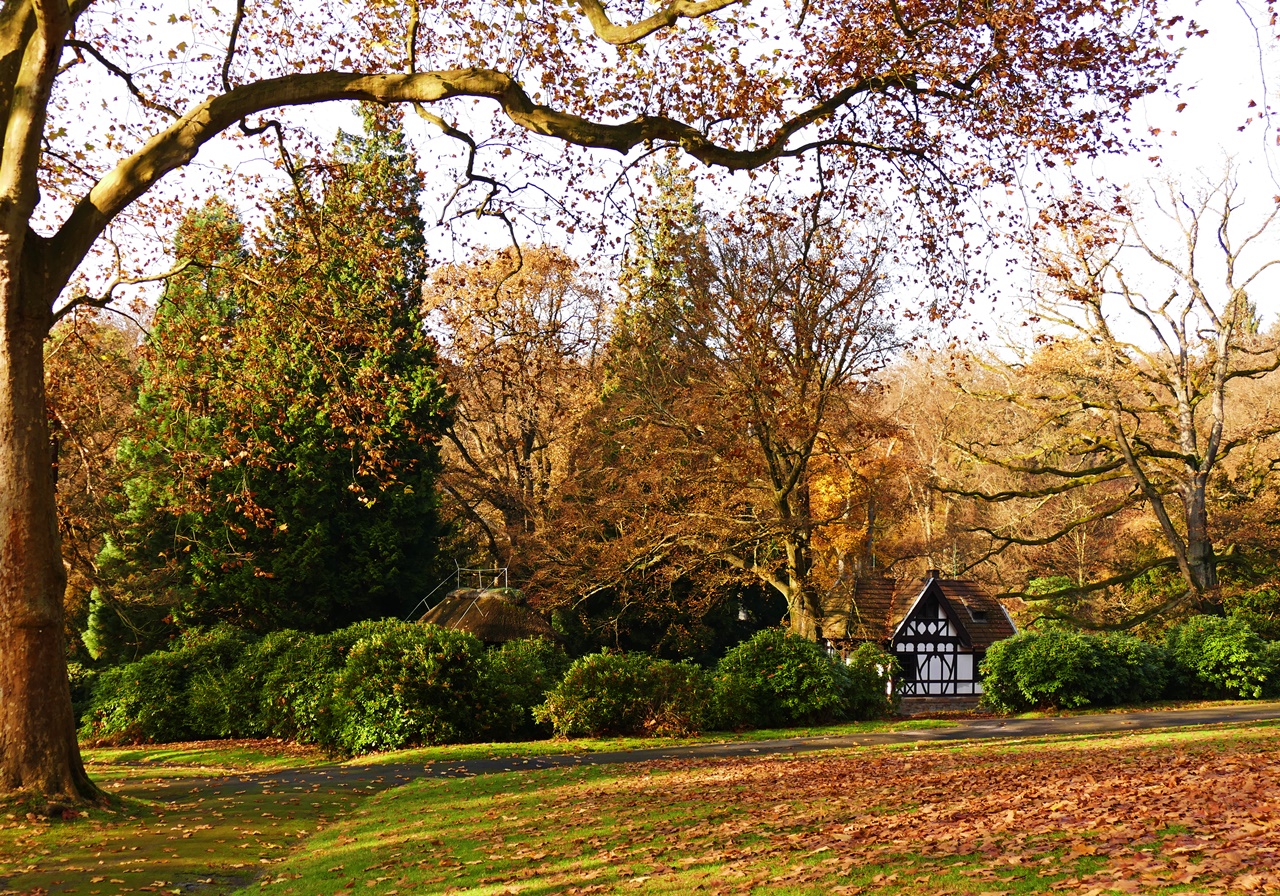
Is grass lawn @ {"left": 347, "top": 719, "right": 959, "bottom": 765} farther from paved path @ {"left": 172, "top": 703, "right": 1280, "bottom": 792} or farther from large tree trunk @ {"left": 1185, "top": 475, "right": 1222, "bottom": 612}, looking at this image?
large tree trunk @ {"left": 1185, "top": 475, "right": 1222, "bottom": 612}

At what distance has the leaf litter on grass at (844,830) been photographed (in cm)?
693

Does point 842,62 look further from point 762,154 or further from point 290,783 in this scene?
point 290,783

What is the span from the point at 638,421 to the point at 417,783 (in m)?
16.6

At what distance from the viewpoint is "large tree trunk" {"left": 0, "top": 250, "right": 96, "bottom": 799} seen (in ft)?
36.0

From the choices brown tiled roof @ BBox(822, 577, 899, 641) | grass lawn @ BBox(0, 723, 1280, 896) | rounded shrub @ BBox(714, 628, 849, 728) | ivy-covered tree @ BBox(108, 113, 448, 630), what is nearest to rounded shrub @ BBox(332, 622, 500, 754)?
ivy-covered tree @ BBox(108, 113, 448, 630)

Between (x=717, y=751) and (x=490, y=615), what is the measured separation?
32.5 feet

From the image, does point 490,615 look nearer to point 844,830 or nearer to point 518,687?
point 518,687

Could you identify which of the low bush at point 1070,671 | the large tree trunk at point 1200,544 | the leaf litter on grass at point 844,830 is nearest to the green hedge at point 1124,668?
the low bush at point 1070,671

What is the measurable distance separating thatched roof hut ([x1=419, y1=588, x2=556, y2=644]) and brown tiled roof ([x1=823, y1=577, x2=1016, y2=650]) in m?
9.92

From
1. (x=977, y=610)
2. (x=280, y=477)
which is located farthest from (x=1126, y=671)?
(x=280, y=477)

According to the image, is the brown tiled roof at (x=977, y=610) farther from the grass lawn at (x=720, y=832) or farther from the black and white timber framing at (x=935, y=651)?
the grass lawn at (x=720, y=832)

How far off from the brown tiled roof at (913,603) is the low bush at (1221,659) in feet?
21.9

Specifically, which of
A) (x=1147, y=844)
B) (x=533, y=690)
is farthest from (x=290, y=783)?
(x=1147, y=844)

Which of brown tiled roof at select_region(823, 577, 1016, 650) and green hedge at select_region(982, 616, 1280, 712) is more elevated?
brown tiled roof at select_region(823, 577, 1016, 650)
